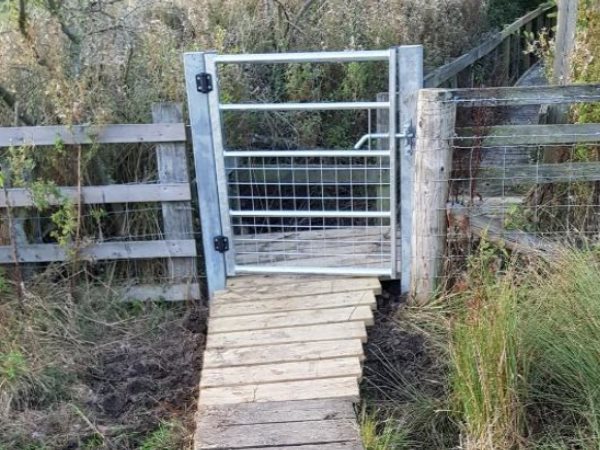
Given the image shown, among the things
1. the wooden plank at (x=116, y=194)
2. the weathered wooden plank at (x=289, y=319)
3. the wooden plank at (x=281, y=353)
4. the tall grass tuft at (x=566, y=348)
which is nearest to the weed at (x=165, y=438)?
the wooden plank at (x=281, y=353)

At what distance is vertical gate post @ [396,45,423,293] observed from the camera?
4.36 m

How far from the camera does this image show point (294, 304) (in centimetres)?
467

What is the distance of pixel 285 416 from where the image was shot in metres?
3.53

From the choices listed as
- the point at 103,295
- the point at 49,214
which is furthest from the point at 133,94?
the point at 103,295

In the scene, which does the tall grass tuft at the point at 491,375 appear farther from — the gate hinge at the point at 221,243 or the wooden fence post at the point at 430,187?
the gate hinge at the point at 221,243

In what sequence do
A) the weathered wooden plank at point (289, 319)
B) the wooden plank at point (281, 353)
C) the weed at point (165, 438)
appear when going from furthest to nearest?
the weathered wooden plank at point (289, 319) < the wooden plank at point (281, 353) < the weed at point (165, 438)

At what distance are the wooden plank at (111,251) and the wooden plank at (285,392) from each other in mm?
1493

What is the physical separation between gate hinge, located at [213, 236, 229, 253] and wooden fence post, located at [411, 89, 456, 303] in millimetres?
1336

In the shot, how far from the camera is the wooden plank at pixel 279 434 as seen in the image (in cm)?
334

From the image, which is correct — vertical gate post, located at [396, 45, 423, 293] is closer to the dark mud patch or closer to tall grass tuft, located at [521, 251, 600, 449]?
tall grass tuft, located at [521, 251, 600, 449]

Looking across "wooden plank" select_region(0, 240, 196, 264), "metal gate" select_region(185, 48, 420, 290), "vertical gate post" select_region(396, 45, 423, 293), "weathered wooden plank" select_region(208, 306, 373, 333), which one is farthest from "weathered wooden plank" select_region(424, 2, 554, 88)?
"wooden plank" select_region(0, 240, 196, 264)

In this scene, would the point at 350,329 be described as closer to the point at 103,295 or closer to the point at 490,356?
the point at 490,356

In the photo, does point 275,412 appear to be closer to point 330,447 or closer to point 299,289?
point 330,447

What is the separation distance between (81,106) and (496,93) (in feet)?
9.10
